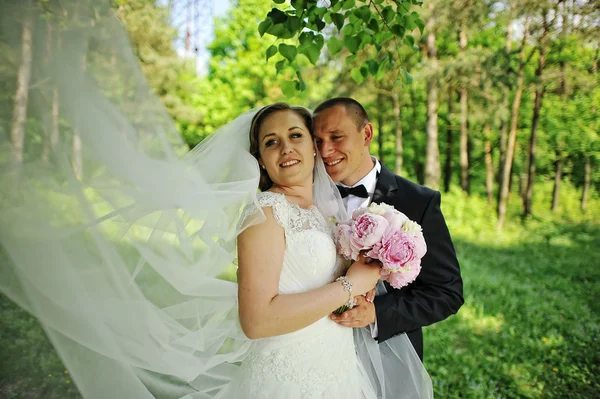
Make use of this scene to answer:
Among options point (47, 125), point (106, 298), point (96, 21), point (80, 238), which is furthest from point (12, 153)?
point (106, 298)

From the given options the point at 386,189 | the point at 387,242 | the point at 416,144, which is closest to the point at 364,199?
the point at 386,189

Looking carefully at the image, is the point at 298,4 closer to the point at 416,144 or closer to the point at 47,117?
the point at 47,117

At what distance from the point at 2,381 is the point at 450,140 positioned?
83.1ft

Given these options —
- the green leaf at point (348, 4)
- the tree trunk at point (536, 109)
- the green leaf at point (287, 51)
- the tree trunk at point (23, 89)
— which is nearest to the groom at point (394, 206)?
the green leaf at point (287, 51)

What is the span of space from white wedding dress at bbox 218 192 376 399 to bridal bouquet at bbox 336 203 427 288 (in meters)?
0.17

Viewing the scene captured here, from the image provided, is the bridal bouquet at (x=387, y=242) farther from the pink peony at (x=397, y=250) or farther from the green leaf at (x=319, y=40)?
the green leaf at (x=319, y=40)

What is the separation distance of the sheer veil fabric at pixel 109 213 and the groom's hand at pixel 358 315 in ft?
1.81

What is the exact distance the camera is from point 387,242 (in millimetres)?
2184

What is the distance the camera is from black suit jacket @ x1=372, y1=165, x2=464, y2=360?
271 centimetres

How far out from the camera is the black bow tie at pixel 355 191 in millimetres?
3045

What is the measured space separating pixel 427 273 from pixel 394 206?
50 centimetres

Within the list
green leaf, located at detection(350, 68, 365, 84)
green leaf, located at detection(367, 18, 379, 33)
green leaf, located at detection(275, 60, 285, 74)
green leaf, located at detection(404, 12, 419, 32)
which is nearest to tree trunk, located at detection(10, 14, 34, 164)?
green leaf, located at detection(275, 60, 285, 74)

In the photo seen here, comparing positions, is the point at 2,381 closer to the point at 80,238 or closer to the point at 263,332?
the point at 80,238

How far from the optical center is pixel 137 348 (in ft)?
6.30
